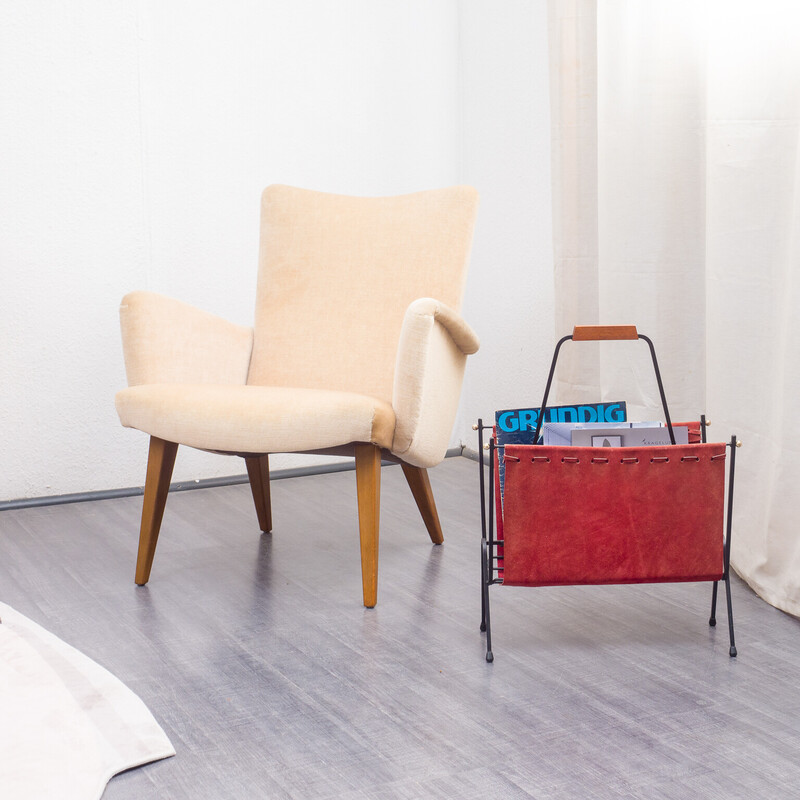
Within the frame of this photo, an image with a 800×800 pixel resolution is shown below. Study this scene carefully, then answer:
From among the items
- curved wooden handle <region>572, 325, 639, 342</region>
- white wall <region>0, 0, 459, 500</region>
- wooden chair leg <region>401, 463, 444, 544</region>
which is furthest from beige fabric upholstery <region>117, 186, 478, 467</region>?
white wall <region>0, 0, 459, 500</region>

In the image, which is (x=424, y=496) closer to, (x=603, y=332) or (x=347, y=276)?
(x=347, y=276)

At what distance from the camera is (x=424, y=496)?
2.12 metres

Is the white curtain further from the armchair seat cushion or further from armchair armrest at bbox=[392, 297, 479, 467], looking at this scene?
the armchair seat cushion

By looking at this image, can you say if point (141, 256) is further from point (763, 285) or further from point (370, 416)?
point (763, 285)

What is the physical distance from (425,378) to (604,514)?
0.45 metres

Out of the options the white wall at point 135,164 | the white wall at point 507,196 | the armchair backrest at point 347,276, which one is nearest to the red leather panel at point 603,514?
the armchair backrest at point 347,276

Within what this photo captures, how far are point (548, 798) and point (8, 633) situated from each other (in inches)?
39.4

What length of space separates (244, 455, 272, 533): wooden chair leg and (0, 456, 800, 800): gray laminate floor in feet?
0.18

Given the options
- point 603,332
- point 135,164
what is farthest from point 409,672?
point 135,164

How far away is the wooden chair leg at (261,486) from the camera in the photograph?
7.27ft

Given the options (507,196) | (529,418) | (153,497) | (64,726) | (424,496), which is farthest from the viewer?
(507,196)

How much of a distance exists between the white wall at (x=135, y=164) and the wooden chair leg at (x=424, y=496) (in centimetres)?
97

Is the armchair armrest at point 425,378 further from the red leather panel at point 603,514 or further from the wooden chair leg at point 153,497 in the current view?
the wooden chair leg at point 153,497

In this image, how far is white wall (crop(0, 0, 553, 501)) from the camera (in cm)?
259
